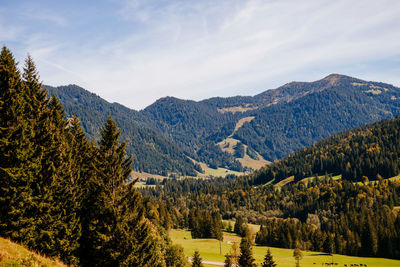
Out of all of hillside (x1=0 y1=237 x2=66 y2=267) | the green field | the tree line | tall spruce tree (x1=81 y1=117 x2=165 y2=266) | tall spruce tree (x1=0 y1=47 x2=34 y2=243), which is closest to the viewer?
hillside (x1=0 y1=237 x2=66 y2=267)

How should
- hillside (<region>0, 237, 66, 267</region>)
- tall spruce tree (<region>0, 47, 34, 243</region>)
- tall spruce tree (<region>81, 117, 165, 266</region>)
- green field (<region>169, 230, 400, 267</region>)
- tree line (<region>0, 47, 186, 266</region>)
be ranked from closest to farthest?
hillside (<region>0, 237, 66, 267</region>)
tall spruce tree (<region>0, 47, 34, 243</region>)
tree line (<region>0, 47, 186, 266</region>)
tall spruce tree (<region>81, 117, 165, 266</region>)
green field (<region>169, 230, 400, 267</region>)

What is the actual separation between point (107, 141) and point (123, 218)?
9.72 metres

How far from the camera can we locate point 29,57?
127ft

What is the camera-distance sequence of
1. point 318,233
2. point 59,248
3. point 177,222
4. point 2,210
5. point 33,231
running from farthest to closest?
1. point 177,222
2. point 318,233
3. point 59,248
4. point 33,231
5. point 2,210

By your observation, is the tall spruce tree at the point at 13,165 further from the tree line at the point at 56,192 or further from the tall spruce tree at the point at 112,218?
the tall spruce tree at the point at 112,218

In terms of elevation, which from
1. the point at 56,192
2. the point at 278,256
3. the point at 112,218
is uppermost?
the point at 56,192

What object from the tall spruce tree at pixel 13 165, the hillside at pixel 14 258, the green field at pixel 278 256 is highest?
the tall spruce tree at pixel 13 165

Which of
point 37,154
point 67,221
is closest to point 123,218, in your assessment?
point 67,221

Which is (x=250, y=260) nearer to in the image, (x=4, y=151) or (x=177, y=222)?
(x=4, y=151)

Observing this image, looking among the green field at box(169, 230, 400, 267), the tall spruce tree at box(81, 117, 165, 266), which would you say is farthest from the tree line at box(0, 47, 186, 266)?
the green field at box(169, 230, 400, 267)

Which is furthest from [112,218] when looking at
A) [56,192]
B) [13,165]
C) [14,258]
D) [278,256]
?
[278,256]

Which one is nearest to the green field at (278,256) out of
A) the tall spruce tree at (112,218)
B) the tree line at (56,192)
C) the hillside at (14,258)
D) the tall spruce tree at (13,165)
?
the tall spruce tree at (112,218)

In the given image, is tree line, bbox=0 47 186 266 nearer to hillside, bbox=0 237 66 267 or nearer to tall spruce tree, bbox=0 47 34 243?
tall spruce tree, bbox=0 47 34 243

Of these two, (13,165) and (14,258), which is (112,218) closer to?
(13,165)
